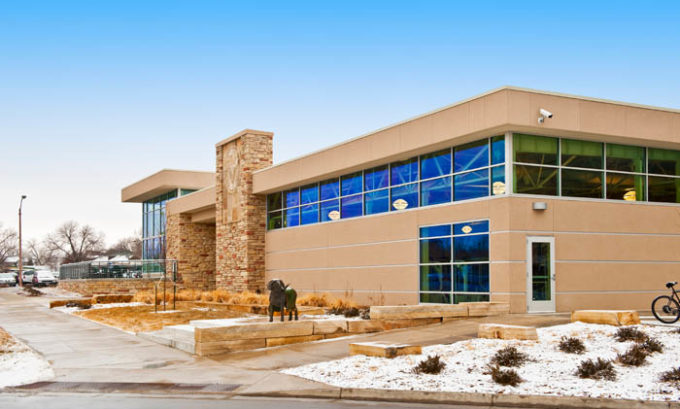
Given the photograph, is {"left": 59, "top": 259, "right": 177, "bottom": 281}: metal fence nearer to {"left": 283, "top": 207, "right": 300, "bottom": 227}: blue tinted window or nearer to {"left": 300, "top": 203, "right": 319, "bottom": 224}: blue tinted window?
{"left": 283, "top": 207, "right": 300, "bottom": 227}: blue tinted window

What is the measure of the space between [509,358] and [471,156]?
10666 millimetres

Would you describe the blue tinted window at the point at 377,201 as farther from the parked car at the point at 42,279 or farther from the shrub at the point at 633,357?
the parked car at the point at 42,279

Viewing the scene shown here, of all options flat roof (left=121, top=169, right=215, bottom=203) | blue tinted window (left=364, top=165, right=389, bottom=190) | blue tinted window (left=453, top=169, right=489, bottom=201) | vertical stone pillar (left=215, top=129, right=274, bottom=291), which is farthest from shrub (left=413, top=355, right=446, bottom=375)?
flat roof (left=121, top=169, right=215, bottom=203)

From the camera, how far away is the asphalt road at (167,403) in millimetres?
9188

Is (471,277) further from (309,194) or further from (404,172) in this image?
(309,194)

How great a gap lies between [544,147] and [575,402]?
476 inches

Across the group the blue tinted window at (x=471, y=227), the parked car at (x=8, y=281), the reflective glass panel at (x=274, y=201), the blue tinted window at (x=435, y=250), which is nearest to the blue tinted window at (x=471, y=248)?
the blue tinted window at (x=471, y=227)

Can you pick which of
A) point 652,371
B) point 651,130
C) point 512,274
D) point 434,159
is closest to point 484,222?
point 512,274

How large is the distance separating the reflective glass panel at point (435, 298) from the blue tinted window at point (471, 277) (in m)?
0.47

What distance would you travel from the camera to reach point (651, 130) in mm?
20656

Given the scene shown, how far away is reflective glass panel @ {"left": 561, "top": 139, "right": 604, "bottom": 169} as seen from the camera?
20078mm

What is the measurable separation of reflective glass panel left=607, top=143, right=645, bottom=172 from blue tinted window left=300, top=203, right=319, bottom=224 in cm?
1246

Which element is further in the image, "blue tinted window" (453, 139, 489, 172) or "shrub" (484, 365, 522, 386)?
"blue tinted window" (453, 139, 489, 172)

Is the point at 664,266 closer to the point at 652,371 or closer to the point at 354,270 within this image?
the point at 354,270
